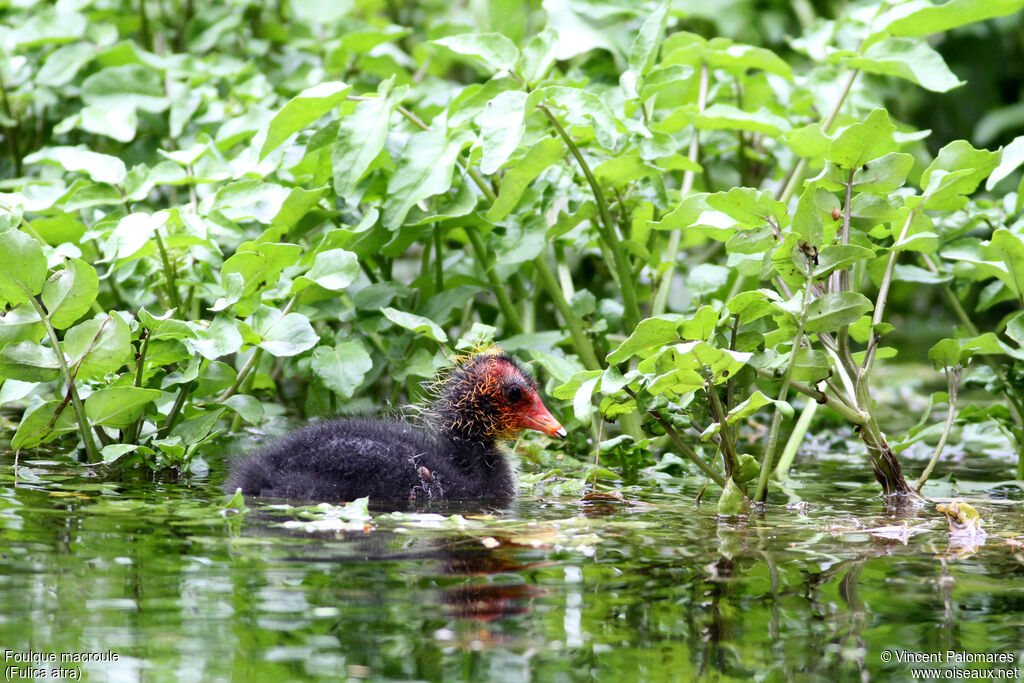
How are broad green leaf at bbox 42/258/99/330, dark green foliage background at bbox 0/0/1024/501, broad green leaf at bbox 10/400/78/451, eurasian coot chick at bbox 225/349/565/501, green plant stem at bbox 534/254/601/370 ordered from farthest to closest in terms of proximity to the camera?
green plant stem at bbox 534/254/601/370
eurasian coot chick at bbox 225/349/565/501
broad green leaf at bbox 10/400/78/451
broad green leaf at bbox 42/258/99/330
dark green foliage background at bbox 0/0/1024/501

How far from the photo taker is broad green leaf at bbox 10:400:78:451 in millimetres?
3717

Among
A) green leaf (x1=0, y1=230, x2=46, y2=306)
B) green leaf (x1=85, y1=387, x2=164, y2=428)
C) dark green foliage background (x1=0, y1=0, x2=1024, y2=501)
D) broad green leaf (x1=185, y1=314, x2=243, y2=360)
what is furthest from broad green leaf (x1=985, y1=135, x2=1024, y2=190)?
green leaf (x1=0, y1=230, x2=46, y2=306)

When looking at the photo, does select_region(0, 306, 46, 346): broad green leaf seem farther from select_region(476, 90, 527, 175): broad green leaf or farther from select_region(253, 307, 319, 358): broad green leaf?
select_region(476, 90, 527, 175): broad green leaf

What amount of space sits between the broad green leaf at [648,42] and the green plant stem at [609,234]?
41 centimetres

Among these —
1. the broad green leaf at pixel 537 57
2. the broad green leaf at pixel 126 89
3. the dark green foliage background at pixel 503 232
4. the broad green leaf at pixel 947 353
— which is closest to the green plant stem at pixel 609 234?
the dark green foliage background at pixel 503 232

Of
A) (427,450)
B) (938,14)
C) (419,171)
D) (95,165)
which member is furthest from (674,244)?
(95,165)

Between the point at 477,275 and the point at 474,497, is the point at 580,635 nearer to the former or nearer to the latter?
the point at 474,497

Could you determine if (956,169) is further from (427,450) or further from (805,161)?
(427,450)

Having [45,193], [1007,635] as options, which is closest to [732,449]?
[1007,635]

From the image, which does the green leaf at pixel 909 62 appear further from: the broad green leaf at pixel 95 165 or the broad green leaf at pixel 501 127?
the broad green leaf at pixel 95 165

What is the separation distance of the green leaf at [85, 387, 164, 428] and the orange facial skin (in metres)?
1.21

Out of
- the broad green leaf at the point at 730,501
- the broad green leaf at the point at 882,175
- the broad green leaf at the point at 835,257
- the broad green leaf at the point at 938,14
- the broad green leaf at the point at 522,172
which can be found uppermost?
the broad green leaf at the point at 938,14

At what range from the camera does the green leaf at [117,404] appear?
3.70 metres

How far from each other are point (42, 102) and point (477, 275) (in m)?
2.78
